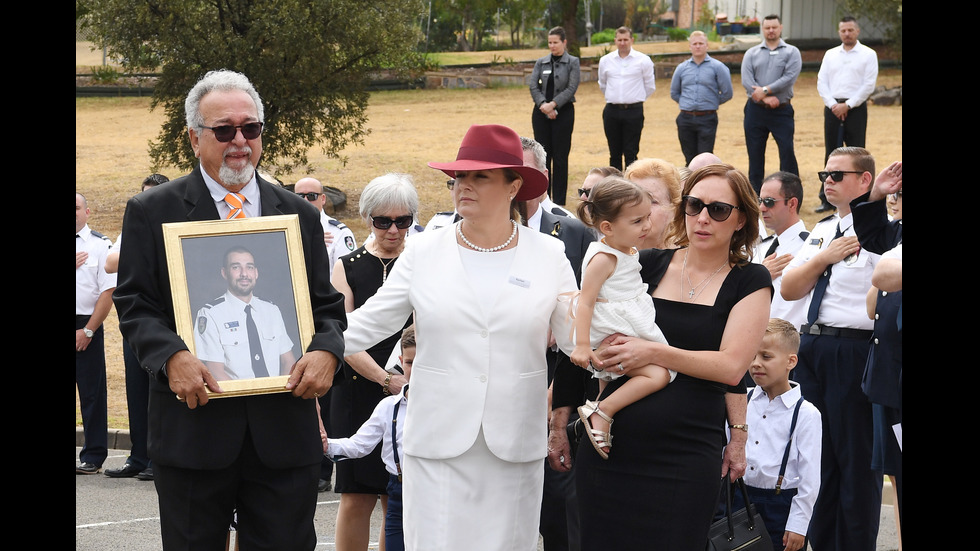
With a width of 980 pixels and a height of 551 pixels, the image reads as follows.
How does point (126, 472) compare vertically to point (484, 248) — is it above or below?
below

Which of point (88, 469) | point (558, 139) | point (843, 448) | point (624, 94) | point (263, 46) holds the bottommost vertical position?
point (88, 469)

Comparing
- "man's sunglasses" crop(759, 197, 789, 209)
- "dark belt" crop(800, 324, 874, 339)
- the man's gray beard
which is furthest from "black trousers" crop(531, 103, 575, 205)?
the man's gray beard

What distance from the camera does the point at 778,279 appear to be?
24.6 feet

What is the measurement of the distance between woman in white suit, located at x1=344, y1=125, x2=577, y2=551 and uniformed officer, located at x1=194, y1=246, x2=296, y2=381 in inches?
16.9

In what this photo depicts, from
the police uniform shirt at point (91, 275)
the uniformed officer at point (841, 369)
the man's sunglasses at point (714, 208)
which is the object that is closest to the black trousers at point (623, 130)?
the police uniform shirt at point (91, 275)

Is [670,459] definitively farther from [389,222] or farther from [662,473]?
[389,222]

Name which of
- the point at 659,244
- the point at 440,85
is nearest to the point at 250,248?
the point at 659,244

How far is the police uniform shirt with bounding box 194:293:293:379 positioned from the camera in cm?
379

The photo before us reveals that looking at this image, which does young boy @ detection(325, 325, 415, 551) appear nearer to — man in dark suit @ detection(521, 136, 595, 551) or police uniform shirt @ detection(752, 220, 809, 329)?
man in dark suit @ detection(521, 136, 595, 551)

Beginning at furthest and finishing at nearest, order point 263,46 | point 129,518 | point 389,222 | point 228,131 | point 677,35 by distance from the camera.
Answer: point 677,35 → point 263,46 → point 129,518 → point 389,222 → point 228,131

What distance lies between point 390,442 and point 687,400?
1.89 metres

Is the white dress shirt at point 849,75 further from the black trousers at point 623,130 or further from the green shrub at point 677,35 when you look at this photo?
the green shrub at point 677,35

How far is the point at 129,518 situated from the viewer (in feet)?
25.2

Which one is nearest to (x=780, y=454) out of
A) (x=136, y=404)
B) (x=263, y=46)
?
(x=136, y=404)
